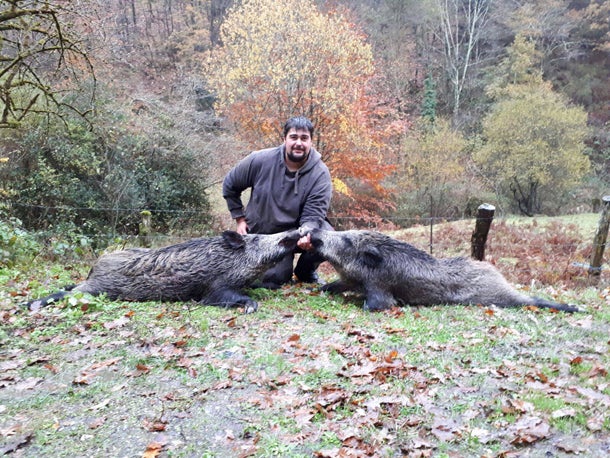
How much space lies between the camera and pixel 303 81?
1598 centimetres

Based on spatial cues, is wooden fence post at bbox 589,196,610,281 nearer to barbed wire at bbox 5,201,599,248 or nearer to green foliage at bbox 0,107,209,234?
barbed wire at bbox 5,201,599,248

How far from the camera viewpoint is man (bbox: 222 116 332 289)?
7059 millimetres

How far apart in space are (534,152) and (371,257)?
18732 millimetres

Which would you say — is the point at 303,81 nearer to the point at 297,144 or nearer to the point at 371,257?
the point at 297,144

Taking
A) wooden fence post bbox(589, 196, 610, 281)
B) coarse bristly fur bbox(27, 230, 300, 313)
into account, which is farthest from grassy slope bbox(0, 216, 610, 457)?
wooden fence post bbox(589, 196, 610, 281)

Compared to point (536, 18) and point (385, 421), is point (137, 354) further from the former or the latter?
point (536, 18)

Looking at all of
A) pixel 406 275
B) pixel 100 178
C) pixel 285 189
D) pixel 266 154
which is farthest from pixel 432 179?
pixel 406 275

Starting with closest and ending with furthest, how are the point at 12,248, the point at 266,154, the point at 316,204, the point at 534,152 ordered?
the point at 316,204 → the point at 266,154 → the point at 12,248 → the point at 534,152

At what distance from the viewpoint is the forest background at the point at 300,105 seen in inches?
Answer: 468

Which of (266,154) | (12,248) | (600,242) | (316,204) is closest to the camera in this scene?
(316,204)

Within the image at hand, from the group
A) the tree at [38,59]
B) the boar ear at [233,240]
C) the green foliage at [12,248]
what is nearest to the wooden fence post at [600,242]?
the boar ear at [233,240]

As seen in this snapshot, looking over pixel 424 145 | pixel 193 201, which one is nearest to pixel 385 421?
pixel 193 201

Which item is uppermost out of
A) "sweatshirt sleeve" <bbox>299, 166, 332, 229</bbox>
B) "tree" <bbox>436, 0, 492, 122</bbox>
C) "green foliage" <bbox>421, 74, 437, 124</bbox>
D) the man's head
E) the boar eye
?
"tree" <bbox>436, 0, 492, 122</bbox>

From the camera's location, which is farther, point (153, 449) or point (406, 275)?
point (406, 275)
